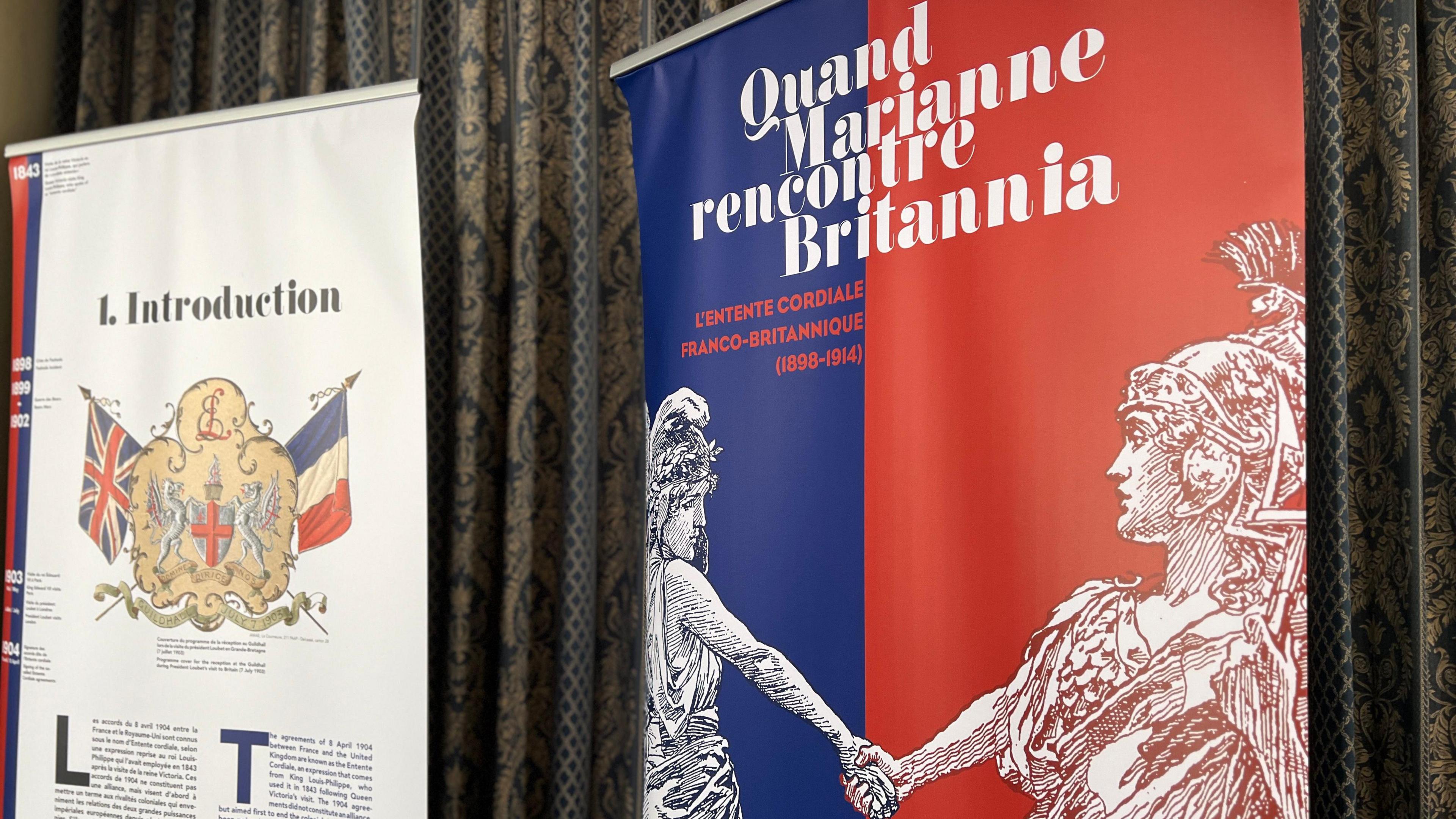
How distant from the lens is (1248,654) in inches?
36.9

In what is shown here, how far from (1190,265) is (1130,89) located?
232 millimetres

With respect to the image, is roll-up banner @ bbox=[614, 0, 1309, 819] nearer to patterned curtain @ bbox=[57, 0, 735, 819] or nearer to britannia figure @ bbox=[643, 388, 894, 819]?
britannia figure @ bbox=[643, 388, 894, 819]

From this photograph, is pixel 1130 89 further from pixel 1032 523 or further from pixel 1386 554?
pixel 1386 554

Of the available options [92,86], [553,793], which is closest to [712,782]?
[553,793]

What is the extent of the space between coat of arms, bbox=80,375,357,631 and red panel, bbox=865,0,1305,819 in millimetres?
1066

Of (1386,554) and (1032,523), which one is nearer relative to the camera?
(1032,523)

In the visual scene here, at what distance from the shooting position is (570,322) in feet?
6.20

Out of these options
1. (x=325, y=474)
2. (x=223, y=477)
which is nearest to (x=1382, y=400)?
(x=325, y=474)

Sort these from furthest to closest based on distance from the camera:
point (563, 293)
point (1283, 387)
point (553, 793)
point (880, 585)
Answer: point (563, 293)
point (553, 793)
point (880, 585)
point (1283, 387)

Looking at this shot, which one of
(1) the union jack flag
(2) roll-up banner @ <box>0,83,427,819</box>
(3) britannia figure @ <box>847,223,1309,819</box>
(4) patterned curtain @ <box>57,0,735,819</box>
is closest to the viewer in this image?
(3) britannia figure @ <box>847,223,1309,819</box>

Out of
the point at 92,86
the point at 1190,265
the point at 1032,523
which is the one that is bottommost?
the point at 1032,523

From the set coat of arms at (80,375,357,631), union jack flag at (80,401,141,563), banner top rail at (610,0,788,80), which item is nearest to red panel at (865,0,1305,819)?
banner top rail at (610,0,788,80)

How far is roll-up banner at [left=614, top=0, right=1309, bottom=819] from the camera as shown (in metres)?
0.95

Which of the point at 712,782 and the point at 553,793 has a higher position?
the point at 712,782
